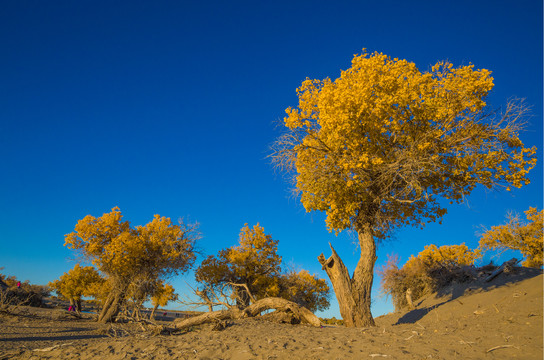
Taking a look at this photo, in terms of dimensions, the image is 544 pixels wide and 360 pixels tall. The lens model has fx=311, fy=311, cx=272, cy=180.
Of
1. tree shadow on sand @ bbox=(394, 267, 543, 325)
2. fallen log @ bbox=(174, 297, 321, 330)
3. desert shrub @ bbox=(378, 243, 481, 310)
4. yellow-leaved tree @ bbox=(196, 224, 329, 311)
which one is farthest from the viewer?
yellow-leaved tree @ bbox=(196, 224, 329, 311)

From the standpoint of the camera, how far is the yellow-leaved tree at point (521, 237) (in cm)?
2375

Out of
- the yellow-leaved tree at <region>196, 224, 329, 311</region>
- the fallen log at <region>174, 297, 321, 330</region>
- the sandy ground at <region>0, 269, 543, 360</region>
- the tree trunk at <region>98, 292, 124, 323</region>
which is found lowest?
the sandy ground at <region>0, 269, 543, 360</region>

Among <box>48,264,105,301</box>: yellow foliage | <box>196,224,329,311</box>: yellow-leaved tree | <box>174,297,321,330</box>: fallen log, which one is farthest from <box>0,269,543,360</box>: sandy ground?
<box>48,264,105,301</box>: yellow foliage

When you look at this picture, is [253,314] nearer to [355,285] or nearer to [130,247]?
[355,285]

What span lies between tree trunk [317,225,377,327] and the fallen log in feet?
4.54

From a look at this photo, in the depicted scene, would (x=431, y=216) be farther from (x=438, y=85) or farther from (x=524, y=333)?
(x=524, y=333)

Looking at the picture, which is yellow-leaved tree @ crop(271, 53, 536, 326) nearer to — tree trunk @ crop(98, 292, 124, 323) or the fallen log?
the fallen log

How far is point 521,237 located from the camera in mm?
24438

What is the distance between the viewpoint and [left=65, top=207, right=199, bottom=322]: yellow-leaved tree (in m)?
19.6

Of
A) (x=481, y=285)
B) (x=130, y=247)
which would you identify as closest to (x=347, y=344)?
(x=481, y=285)

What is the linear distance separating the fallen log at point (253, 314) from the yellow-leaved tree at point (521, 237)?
22.1 meters

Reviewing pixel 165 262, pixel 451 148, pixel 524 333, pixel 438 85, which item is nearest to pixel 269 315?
pixel 524 333

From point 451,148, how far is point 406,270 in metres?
15.8

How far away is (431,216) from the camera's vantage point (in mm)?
11922
